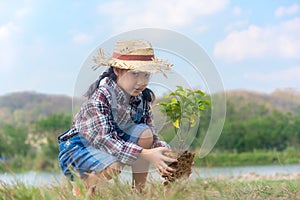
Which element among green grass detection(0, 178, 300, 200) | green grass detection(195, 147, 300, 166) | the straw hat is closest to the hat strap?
the straw hat

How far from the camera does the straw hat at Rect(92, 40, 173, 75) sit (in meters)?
3.46

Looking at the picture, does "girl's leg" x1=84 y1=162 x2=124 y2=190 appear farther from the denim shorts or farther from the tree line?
the tree line

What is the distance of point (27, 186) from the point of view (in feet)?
11.4

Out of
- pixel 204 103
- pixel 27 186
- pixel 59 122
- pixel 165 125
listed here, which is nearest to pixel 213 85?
pixel 204 103

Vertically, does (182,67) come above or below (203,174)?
above

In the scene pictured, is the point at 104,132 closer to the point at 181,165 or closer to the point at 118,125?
the point at 118,125

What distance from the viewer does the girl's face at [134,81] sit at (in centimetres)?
346

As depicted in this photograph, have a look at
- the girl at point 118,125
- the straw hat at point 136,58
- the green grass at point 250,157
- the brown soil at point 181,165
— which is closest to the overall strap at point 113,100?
the girl at point 118,125

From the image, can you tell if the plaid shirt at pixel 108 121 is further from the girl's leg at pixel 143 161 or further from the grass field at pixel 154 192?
the grass field at pixel 154 192

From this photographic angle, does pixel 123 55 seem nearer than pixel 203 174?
No

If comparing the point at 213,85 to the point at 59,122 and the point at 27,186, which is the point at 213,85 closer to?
the point at 27,186

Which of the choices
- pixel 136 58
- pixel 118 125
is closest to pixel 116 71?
pixel 136 58

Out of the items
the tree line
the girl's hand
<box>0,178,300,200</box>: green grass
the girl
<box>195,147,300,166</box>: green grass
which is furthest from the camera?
the tree line

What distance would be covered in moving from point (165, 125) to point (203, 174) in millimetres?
449
